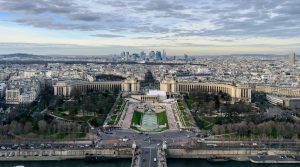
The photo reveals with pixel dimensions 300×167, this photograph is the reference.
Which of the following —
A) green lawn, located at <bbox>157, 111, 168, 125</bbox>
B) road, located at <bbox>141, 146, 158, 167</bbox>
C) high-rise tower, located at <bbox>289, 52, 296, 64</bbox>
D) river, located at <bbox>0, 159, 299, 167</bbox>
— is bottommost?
river, located at <bbox>0, 159, 299, 167</bbox>

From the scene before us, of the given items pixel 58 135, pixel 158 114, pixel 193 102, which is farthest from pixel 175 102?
pixel 58 135

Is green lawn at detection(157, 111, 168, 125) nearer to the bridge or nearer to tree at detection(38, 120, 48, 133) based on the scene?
the bridge

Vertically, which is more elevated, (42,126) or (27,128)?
(42,126)

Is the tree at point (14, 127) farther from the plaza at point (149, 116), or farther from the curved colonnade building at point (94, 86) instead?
the curved colonnade building at point (94, 86)

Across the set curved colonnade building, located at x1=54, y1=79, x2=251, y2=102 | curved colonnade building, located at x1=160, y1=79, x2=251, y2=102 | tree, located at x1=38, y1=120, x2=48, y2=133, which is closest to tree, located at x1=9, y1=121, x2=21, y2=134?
tree, located at x1=38, y1=120, x2=48, y2=133

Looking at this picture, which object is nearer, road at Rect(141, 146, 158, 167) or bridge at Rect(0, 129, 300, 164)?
road at Rect(141, 146, 158, 167)

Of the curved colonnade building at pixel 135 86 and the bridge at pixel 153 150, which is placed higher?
the curved colonnade building at pixel 135 86

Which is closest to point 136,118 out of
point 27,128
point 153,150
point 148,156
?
point 27,128

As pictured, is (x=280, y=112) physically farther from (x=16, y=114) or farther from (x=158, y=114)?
(x=16, y=114)

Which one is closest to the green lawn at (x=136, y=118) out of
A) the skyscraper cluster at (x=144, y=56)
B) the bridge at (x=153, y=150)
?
the bridge at (x=153, y=150)

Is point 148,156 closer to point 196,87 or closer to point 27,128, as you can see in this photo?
point 27,128

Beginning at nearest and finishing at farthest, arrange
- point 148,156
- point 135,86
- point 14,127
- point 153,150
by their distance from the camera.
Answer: point 148,156
point 153,150
point 14,127
point 135,86
